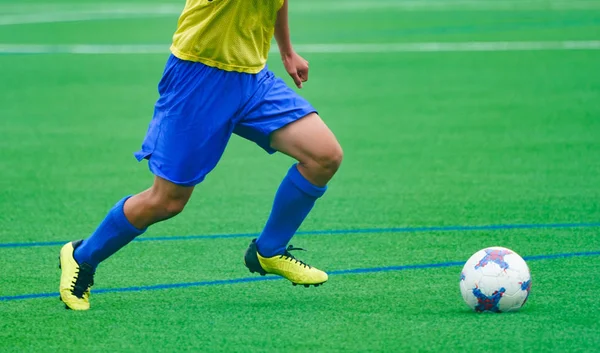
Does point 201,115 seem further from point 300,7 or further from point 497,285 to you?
point 300,7

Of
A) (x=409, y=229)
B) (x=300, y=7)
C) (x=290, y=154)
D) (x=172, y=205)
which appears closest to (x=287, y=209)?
(x=290, y=154)

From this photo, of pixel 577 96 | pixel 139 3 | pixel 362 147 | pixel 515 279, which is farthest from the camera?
pixel 139 3

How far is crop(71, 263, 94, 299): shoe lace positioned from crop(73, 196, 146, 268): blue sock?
3cm

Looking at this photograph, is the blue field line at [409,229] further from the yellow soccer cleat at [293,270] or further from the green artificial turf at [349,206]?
the yellow soccer cleat at [293,270]

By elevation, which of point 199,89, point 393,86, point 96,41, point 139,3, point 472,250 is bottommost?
point 139,3

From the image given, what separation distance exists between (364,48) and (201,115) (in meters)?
13.1

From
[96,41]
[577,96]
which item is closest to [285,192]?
[577,96]

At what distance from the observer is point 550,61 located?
55.0ft

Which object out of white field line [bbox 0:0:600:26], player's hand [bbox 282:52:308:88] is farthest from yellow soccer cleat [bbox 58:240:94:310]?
white field line [bbox 0:0:600:26]

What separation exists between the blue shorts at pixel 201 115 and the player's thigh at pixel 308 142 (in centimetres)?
4

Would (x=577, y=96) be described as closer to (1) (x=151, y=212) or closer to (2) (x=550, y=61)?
(2) (x=550, y=61)

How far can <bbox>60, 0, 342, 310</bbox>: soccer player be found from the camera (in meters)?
5.96

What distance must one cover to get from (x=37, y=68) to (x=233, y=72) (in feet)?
36.5

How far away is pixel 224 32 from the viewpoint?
597 cm
